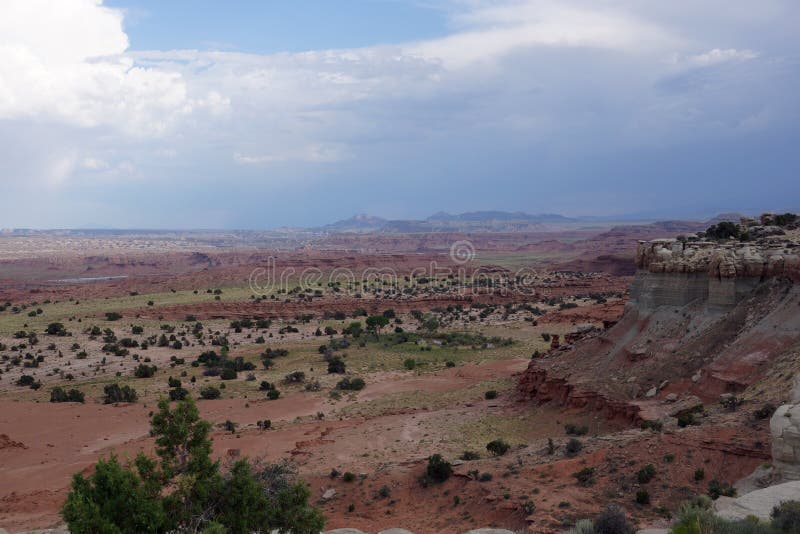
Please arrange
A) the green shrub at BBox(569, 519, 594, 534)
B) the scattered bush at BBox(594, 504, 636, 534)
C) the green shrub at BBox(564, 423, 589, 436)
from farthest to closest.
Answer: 1. the green shrub at BBox(564, 423, 589, 436)
2. the green shrub at BBox(569, 519, 594, 534)
3. the scattered bush at BBox(594, 504, 636, 534)

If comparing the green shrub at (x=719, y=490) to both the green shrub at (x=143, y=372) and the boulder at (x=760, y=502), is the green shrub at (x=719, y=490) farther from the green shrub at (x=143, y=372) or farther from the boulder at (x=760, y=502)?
the green shrub at (x=143, y=372)

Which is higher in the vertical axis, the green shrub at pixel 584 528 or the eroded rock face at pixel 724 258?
the eroded rock face at pixel 724 258

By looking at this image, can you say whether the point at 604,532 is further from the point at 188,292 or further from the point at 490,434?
the point at 188,292

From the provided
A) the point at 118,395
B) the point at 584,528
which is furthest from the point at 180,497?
the point at 118,395

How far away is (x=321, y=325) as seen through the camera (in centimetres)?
4638

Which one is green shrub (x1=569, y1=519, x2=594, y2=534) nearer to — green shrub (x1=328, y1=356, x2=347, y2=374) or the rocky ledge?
the rocky ledge

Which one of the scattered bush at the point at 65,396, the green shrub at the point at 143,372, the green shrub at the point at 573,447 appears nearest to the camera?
the green shrub at the point at 573,447

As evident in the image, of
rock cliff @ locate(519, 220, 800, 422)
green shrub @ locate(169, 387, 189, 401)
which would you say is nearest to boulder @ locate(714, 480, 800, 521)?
rock cliff @ locate(519, 220, 800, 422)

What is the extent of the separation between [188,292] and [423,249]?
9481 centimetres

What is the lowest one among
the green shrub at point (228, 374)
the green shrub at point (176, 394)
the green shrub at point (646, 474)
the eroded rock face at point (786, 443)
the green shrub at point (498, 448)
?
the green shrub at point (228, 374)

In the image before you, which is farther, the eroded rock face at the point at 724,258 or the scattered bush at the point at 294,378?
the scattered bush at the point at 294,378

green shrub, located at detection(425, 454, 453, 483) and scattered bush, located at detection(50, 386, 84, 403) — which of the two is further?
scattered bush, located at detection(50, 386, 84, 403)

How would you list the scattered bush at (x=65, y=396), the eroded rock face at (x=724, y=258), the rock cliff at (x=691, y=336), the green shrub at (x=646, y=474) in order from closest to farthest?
the green shrub at (x=646, y=474), the rock cliff at (x=691, y=336), the eroded rock face at (x=724, y=258), the scattered bush at (x=65, y=396)

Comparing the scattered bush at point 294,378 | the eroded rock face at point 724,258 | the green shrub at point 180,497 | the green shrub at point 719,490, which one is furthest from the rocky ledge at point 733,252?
the scattered bush at point 294,378
